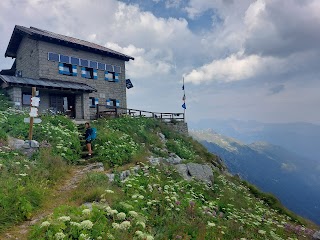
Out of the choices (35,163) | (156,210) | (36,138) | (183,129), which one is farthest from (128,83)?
(156,210)

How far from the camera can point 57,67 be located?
3120 centimetres

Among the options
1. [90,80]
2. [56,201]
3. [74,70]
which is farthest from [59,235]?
[90,80]

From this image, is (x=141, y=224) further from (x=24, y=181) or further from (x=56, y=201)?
(x=24, y=181)

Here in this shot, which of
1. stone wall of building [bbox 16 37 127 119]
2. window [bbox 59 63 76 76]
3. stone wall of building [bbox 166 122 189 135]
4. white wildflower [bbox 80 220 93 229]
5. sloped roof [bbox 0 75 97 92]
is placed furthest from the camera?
stone wall of building [bbox 166 122 189 135]

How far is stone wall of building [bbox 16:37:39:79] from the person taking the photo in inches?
1195

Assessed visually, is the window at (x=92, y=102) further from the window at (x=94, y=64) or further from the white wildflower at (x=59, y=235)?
the white wildflower at (x=59, y=235)

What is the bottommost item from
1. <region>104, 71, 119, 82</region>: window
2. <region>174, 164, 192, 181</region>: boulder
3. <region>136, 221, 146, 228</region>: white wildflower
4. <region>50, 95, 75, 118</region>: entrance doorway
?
<region>174, 164, 192, 181</region>: boulder

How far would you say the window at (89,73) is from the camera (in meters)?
33.9

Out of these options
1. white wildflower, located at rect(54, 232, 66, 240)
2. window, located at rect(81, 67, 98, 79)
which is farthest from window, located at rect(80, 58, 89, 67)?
white wildflower, located at rect(54, 232, 66, 240)

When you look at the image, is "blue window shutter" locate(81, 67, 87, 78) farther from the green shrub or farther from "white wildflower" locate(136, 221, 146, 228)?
"white wildflower" locate(136, 221, 146, 228)

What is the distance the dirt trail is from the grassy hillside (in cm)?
24

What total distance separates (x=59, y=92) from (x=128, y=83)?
51.6 feet

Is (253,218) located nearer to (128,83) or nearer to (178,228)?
(178,228)

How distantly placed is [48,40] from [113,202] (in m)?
27.2
